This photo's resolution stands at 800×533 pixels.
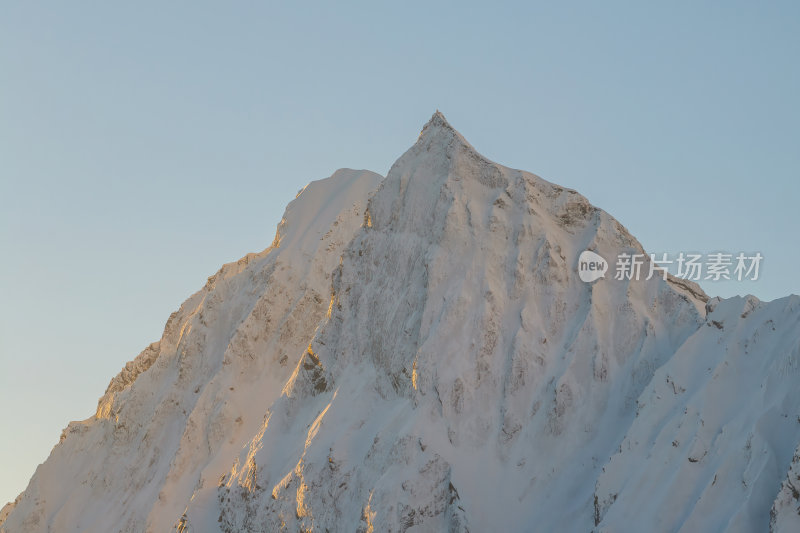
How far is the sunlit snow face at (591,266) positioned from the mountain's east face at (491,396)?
27.7 inches

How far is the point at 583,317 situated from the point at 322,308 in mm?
32771

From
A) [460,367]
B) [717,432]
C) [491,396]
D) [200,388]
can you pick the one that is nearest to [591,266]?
[491,396]

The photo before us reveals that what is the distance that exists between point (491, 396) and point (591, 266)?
40.2 feet

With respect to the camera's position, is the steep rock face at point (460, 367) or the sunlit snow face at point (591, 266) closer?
the steep rock face at point (460, 367)

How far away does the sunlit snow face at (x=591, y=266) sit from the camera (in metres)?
81.7

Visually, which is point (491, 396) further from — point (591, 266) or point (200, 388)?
point (200, 388)

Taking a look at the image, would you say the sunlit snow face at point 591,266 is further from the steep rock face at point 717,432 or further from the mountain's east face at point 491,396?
the steep rock face at point 717,432

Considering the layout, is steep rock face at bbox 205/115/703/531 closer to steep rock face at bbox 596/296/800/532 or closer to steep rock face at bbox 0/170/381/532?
steep rock face at bbox 596/296/800/532

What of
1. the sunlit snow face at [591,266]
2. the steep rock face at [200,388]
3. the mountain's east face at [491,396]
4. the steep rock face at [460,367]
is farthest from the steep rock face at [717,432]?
the steep rock face at [200,388]

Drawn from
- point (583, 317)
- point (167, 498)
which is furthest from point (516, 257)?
point (167, 498)

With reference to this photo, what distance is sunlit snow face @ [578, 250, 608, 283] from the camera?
81.7 meters

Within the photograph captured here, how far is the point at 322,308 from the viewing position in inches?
4176

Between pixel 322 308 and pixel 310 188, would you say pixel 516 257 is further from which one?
pixel 310 188

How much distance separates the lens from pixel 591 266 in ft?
269
